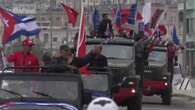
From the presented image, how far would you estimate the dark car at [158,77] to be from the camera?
89.1ft

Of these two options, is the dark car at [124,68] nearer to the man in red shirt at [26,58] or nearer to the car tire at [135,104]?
the car tire at [135,104]

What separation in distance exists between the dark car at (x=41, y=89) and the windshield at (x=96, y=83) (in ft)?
6.95

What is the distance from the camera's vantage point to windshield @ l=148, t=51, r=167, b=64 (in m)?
27.8

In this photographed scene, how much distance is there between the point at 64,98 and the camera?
11.4 meters

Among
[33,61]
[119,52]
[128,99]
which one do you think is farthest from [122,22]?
[33,61]

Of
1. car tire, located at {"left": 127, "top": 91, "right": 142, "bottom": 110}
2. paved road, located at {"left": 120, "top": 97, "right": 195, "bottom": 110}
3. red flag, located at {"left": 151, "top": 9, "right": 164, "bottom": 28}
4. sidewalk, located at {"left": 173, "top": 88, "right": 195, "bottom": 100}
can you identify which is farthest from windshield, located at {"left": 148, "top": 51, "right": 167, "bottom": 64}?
red flag, located at {"left": 151, "top": 9, "right": 164, "bottom": 28}

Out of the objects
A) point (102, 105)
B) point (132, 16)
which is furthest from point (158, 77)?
point (102, 105)

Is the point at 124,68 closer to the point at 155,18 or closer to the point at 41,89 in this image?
the point at 41,89

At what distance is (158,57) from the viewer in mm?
27891

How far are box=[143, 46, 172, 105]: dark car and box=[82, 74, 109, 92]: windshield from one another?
1227 cm

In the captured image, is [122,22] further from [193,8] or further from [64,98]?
[193,8]

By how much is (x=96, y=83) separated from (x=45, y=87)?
2.70m

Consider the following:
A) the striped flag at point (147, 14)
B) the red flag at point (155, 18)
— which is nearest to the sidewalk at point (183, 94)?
the red flag at point (155, 18)

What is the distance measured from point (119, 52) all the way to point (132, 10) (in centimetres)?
1792
